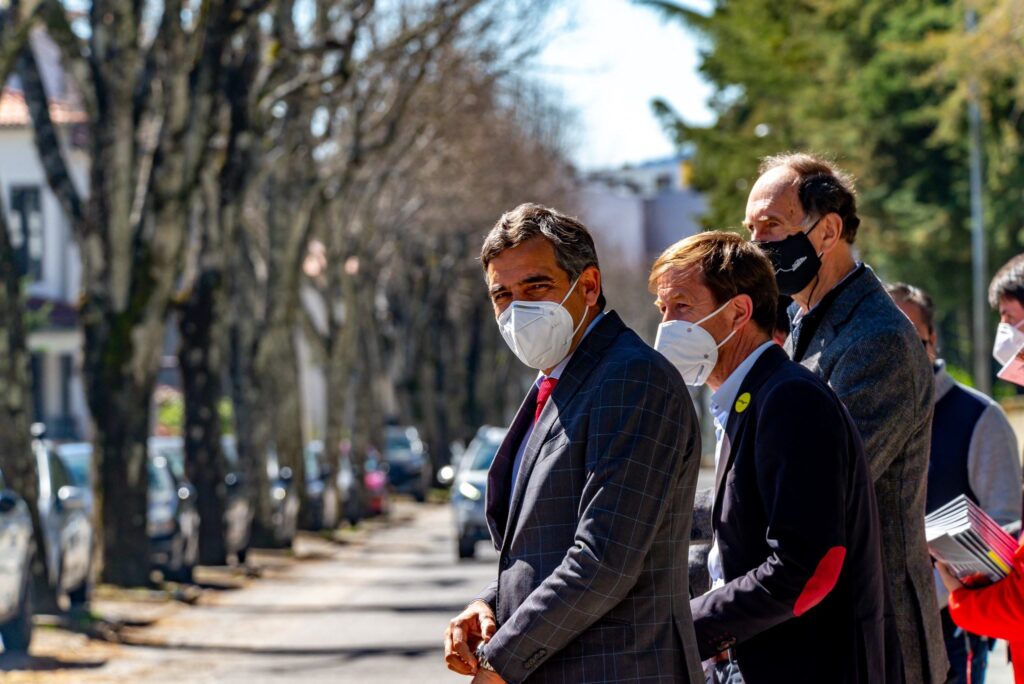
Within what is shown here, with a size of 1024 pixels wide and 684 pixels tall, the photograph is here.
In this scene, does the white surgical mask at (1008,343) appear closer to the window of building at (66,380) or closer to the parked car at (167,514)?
the parked car at (167,514)

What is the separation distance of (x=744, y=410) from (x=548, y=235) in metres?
0.65

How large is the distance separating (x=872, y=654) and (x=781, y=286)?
1122 millimetres

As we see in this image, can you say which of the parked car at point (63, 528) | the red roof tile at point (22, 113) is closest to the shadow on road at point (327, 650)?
the parked car at point (63, 528)

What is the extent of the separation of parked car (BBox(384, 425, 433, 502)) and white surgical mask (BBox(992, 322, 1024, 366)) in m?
39.6

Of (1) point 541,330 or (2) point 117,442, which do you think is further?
(2) point 117,442

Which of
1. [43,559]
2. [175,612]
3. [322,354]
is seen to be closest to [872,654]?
[43,559]

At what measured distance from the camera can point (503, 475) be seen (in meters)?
4.18

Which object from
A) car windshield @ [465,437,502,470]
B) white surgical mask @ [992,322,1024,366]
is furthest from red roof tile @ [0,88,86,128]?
white surgical mask @ [992,322,1024,366]

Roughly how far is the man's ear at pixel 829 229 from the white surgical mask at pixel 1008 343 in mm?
818

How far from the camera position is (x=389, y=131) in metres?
25.4

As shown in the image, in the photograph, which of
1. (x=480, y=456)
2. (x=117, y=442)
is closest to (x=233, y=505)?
(x=480, y=456)

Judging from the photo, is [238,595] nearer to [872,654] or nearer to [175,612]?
[175,612]

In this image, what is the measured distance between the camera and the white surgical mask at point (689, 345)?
172 inches

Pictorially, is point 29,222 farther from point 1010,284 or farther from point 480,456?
point 1010,284
